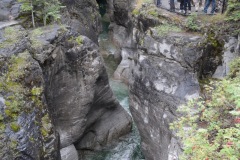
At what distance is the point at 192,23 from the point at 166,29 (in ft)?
3.50

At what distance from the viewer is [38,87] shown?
8867 mm

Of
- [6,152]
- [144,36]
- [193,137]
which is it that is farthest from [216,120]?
[144,36]

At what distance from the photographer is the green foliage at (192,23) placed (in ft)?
34.8

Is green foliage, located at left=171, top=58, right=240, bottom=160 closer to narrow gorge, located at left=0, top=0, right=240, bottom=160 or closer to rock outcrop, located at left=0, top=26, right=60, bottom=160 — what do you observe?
narrow gorge, located at left=0, top=0, right=240, bottom=160

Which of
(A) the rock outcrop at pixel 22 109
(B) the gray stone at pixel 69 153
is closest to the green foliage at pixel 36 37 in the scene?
(A) the rock outcrop at pixel 22 109

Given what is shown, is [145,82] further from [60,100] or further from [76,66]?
[60,100]

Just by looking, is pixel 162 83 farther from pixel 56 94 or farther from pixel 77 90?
pixel 56 94

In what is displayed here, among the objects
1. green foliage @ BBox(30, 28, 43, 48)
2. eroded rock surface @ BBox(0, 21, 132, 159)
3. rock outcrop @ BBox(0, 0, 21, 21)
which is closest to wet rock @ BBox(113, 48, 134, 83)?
eroded rock surface @ BBox(0, 21, 132, 159)

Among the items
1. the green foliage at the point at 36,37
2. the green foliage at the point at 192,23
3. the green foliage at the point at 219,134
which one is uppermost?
the green foliage at the point at 192,23

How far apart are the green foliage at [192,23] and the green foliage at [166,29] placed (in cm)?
45

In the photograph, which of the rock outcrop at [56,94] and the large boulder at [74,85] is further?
the large boulder at [74,85]

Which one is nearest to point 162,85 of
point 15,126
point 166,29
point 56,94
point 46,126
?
point 166,29

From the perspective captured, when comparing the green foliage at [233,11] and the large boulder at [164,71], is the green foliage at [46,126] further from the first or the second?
the green foliage at [233,11]

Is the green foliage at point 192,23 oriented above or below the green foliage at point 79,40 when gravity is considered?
above
